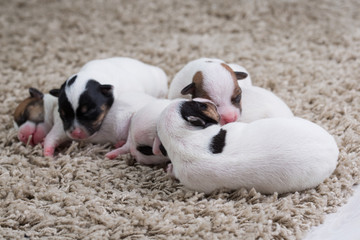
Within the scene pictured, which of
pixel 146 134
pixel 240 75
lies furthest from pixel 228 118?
pixel 146 134

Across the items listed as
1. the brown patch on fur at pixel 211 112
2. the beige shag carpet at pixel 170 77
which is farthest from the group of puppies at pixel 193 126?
the beige shag carpet at pixel 170 77

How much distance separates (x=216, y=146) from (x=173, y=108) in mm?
360

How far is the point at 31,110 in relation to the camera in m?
3.59

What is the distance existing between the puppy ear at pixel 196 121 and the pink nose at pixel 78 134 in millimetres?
846

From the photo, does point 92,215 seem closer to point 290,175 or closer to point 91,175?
point 91,175

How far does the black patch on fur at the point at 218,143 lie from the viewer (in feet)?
8.66

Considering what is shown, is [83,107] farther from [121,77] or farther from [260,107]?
[260,107]

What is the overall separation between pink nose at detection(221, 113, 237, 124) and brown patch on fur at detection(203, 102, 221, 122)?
10 cm

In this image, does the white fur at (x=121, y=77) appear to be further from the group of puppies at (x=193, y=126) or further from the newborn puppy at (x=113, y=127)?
the newborn puppy at (x=113, y=127)

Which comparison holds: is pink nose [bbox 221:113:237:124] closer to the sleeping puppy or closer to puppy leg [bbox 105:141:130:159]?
the sleeping puppy

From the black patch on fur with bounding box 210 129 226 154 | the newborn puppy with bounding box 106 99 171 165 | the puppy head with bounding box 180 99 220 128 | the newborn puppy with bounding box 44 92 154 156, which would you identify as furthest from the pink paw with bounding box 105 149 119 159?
the black patch on fur with bounding box 210 129 226 154

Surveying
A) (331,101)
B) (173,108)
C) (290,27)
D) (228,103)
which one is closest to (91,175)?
(173,108)

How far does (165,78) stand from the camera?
411 cm

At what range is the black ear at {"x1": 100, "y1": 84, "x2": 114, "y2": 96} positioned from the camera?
328 centimetres
